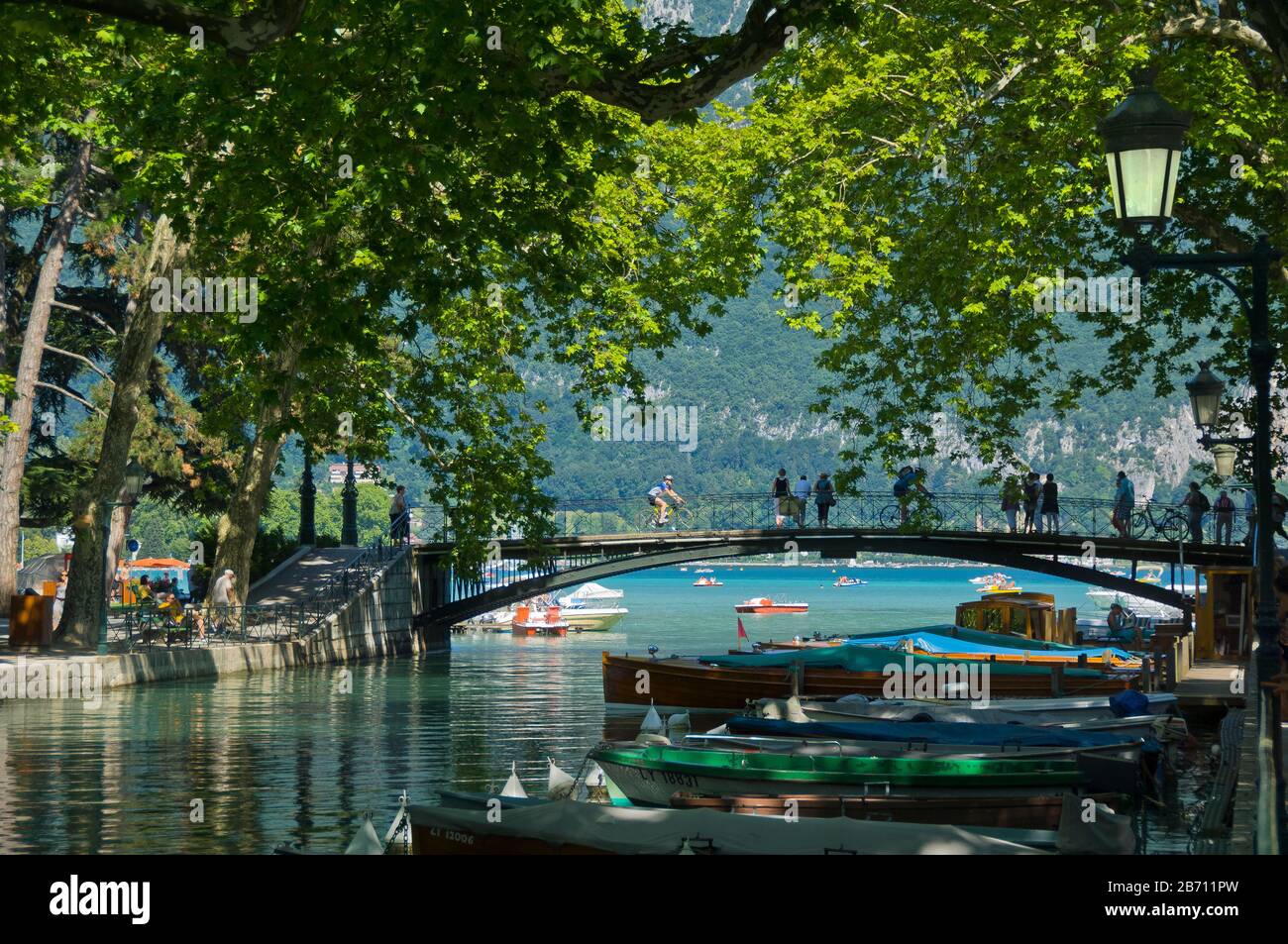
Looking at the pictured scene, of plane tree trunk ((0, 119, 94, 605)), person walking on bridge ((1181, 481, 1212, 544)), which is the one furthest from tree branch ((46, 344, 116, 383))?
person walking on bridge ((1181, 481, 1212, 544))

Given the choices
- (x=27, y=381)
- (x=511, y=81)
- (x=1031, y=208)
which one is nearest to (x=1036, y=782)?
(x=511, y=81)

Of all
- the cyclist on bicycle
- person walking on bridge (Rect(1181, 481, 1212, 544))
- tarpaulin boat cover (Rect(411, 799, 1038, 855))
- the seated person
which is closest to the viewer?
tarpaulin boat cover (Rect(411, 799, 1038, 855))

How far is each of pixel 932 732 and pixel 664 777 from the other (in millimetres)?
4052

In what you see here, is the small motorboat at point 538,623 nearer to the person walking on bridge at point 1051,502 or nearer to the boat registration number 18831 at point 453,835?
the person walking on bridge at point 1051,502

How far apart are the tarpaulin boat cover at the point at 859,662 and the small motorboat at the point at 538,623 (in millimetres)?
47052

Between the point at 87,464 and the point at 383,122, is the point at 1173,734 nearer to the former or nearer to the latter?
the point at 383,122

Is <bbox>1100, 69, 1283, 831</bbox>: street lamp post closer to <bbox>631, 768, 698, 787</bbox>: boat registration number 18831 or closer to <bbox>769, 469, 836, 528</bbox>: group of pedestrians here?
<bbox>631, 768, 698, 787</bbox>: boat registration number 18831

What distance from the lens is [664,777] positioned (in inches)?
693

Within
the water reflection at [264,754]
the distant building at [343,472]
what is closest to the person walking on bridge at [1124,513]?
the water reflection at [264,754]

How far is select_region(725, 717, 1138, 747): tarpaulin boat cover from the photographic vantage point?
65.1 ft

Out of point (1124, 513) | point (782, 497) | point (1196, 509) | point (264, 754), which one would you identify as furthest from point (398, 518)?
point (264, 754)

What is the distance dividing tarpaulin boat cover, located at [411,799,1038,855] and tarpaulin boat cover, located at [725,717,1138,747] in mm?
6561
